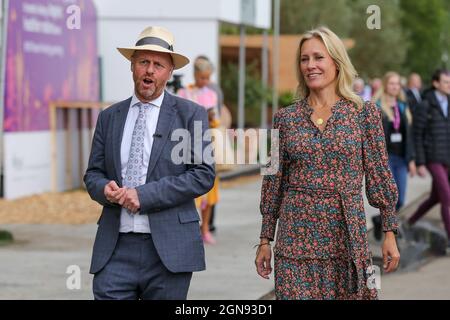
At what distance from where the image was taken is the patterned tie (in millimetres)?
5105

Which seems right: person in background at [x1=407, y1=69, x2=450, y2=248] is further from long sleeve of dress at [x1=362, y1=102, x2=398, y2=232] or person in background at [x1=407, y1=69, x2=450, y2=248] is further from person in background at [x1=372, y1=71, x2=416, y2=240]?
long sleeve of dress at [x1=362, y1=102, x2=398, y2=232]

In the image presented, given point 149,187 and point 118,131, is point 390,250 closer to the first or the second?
point 149,187

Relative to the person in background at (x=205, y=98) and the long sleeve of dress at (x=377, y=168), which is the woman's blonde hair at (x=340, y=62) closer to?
the long sleeve of dress at (x=377, y=168)

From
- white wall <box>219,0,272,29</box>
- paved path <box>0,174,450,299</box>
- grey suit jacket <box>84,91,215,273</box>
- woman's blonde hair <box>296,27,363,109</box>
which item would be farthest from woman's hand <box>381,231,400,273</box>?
white wall <box>219,0,272,29</box>

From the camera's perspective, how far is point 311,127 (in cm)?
519

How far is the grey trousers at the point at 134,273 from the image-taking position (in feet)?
16.7

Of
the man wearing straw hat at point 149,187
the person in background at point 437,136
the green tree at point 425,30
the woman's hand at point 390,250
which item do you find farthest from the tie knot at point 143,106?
the green tree at point 425,30

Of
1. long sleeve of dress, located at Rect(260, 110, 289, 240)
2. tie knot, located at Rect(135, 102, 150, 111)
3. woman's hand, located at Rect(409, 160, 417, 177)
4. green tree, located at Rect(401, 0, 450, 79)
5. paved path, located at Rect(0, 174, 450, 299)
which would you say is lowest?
paved path, located at Rect(0, 174, 450, 299)

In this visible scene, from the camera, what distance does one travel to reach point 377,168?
521cm

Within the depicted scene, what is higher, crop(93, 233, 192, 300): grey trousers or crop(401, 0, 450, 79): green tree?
crop(401, 0, 450, 79): green tree

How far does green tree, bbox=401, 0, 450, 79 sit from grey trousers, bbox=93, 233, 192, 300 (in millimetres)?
78510
